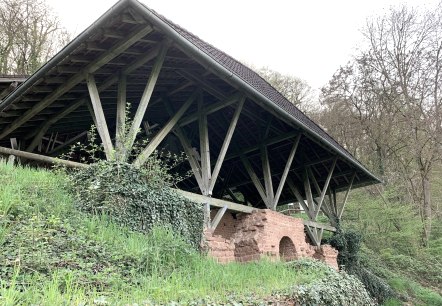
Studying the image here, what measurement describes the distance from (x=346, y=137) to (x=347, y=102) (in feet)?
7.19

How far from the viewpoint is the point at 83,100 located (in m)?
8.02

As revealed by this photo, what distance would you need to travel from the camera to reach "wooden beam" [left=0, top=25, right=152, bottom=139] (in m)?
6.28

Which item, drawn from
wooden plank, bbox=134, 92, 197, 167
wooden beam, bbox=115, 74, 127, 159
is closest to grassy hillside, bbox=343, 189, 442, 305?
wooden plank, bbox=134, 92, 197, 167

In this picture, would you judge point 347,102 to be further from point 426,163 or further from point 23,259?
point 23,259

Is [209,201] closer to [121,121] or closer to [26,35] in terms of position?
[121,121]

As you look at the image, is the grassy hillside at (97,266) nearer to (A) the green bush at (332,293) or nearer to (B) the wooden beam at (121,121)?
(A) the green bush at (332,293)

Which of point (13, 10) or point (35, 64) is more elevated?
point (13, 10)

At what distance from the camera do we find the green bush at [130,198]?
540cm

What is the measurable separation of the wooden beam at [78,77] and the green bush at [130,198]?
1.98 metres

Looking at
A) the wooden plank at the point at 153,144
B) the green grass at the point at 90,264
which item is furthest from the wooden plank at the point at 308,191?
the green grass at the point at 90,264

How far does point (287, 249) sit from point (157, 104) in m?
5.07

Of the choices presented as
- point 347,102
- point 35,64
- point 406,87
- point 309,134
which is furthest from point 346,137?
point 35,64

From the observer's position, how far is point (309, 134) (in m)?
9.38

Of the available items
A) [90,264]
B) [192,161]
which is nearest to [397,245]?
[192,161]
